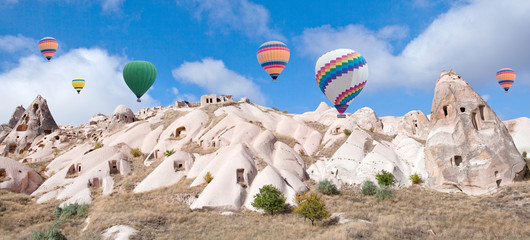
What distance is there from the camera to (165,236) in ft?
85.9

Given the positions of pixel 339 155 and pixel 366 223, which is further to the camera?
pixel 339 155

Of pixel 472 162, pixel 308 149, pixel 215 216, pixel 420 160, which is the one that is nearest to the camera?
pixel 215 216

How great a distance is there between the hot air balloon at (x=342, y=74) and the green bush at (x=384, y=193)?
1117 centimetres

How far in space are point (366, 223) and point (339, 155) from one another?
62.3 ft

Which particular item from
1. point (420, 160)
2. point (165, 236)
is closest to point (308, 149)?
point (420, 160)

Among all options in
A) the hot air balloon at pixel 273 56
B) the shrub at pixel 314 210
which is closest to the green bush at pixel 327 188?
the shrub at pixel 314 210

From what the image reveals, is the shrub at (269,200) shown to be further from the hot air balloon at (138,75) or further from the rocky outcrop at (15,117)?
the rocky outcrop at (15,117)

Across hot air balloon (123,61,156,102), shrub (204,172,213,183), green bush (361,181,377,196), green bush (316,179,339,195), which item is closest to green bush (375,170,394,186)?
green bush (361,181,377,196)

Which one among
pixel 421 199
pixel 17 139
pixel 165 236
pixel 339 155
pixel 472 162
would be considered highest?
pixel 17 139

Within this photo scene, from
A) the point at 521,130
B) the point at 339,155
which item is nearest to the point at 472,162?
the point at 339,155

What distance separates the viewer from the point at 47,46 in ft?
241

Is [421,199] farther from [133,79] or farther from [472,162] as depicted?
[133,79]

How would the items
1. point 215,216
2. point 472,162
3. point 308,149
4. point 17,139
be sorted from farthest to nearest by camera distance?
point 17,139 → point 308,149 → point 472,162 → point 215,216

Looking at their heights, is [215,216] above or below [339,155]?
below
